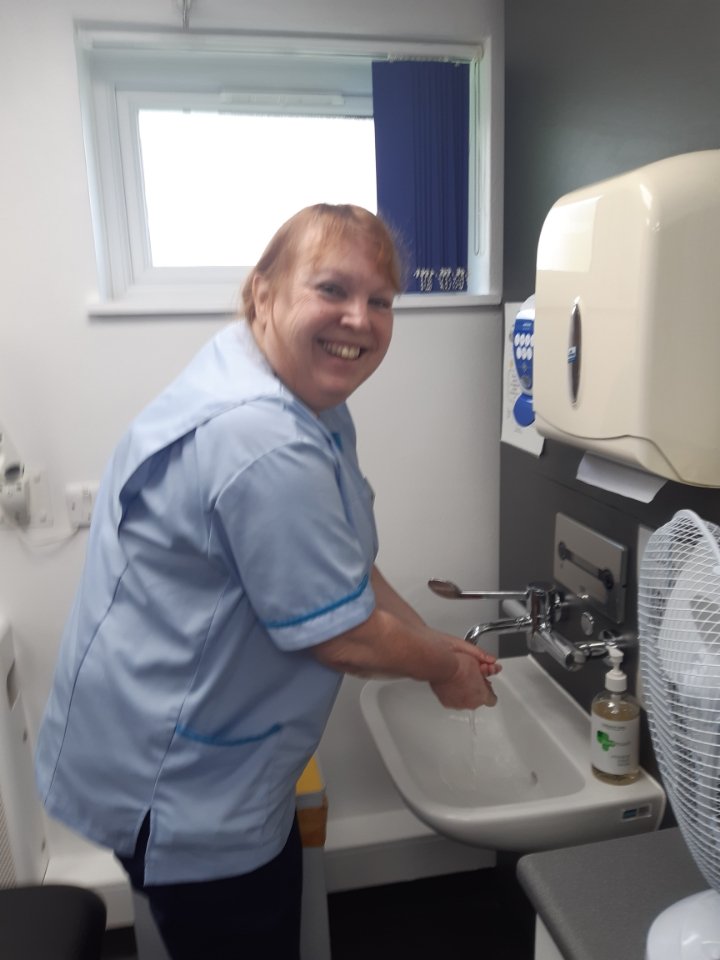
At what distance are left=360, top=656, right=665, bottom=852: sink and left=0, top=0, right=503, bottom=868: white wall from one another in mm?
242

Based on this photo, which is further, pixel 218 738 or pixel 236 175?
pixel 236 175

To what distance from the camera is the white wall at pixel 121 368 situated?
1382mm

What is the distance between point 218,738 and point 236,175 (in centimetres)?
123

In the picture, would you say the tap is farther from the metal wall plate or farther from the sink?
the sink

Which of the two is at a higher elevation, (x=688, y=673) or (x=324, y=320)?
(x=324, y=320)

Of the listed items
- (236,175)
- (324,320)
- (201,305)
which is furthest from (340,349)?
(236,175)

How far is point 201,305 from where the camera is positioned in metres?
1.48

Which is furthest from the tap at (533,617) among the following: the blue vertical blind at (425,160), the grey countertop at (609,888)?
the blue vertical blind at (425,160)

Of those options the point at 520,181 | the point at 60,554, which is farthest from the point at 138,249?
the point at 520,181

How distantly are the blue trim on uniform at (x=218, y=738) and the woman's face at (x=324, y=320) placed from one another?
1.43ft

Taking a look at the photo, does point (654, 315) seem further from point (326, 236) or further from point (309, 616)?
point (309, 616)

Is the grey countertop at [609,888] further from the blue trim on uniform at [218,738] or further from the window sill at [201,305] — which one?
the window sill at [201,305]

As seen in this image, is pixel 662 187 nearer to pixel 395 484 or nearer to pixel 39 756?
pixel 395 484

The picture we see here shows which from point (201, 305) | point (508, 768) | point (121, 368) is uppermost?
point (201, 305)
